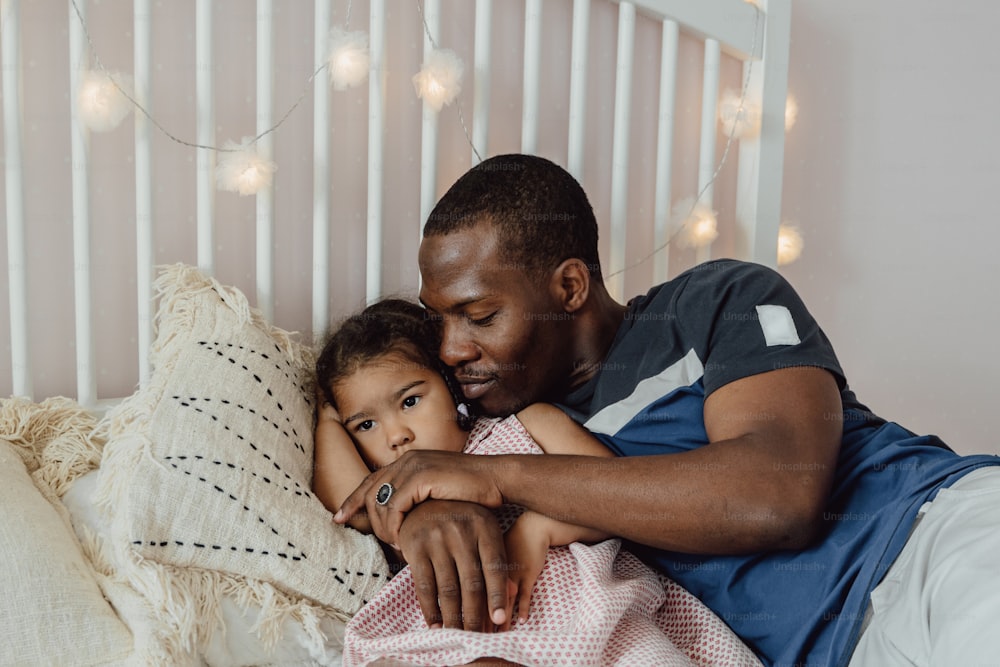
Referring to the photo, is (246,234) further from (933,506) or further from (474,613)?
(933,506)

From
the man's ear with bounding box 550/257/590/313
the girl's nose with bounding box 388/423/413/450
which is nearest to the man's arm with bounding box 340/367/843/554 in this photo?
the girl's nose with bounding box 388/423/413/450

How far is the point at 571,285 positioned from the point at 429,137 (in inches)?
14.7

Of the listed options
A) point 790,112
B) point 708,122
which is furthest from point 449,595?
point 790,112

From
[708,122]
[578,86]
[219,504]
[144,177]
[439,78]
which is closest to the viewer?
[219,504]

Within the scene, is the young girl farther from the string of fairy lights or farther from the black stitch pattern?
the string of fairy lights

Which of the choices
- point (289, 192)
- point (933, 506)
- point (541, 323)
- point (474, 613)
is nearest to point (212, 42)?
point (289, 192)

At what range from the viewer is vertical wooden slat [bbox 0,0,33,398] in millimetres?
1227

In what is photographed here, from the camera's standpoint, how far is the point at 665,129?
1.62m

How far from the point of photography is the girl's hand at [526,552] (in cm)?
97

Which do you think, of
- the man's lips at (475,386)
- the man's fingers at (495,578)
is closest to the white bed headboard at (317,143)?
the man's lips at (475,386)

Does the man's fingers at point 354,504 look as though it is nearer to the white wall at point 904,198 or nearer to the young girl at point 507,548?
the young girl at point 507,548

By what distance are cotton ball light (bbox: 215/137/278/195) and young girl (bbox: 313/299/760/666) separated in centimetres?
26

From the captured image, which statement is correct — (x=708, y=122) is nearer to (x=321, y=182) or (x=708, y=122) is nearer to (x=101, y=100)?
(x=321, y=182)

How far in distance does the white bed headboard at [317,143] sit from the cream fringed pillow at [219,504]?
0.81 feet
